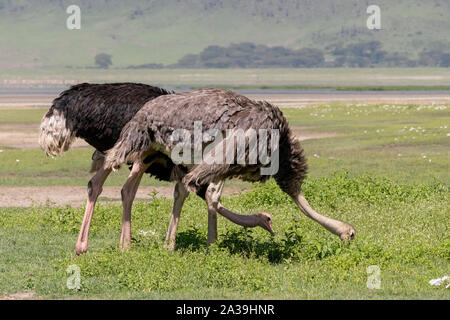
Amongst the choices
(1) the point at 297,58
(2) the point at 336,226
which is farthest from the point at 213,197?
(1) the point at 297,58

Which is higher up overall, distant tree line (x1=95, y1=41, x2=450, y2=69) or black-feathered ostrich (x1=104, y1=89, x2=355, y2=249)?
black-feathered ostrich (x1=104, y1=89, x2=355, y2=249)

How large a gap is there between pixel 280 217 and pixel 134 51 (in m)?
176

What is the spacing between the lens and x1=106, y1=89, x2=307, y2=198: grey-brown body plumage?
9547 millimetres

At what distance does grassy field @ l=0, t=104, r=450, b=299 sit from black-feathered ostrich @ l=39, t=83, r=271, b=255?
0.52 metres

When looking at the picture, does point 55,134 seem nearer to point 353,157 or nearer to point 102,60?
point 353,157

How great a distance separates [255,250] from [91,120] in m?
2.32

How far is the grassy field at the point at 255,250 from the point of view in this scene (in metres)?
8.63

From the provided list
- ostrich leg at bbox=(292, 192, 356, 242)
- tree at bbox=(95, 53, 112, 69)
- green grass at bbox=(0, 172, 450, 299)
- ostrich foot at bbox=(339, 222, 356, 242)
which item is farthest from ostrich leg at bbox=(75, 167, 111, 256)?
tree at bbox=(95, 53, 112, 69)

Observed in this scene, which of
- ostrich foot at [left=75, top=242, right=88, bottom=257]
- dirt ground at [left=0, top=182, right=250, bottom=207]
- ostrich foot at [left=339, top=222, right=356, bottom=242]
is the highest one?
ostrich foot at [left=339, top=222, right=356, bottom=242]

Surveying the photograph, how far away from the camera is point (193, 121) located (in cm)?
960

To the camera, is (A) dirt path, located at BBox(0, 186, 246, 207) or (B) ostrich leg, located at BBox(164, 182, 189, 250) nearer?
(B) ostrich leg, located at BBox(164, 182, 189, 250)

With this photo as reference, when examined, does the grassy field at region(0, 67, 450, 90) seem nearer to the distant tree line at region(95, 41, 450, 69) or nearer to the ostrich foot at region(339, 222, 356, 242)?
the distant tree line at region(95, 41, 450, 69)
